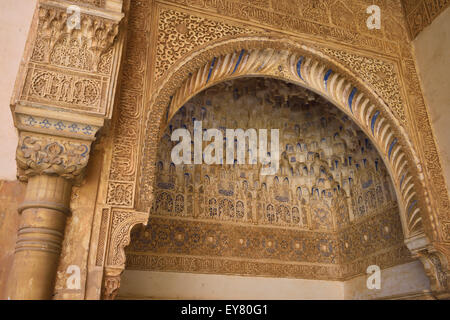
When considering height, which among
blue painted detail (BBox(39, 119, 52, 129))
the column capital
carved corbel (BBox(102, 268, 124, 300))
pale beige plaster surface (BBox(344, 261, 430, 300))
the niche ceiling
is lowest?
carved corbel (BBox(102, 268, 124, 300))

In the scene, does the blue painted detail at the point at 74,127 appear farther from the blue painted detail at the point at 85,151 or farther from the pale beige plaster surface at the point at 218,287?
the pale beige plaster surface at the point at 218,287

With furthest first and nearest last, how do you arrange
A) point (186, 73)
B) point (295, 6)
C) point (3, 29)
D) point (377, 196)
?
point (377, 196)
point (295, 6)
point (186, 73)
point (3, 29)

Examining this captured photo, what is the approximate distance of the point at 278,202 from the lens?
596cm

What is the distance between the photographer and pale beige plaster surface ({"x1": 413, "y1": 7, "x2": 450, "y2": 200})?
4.15m

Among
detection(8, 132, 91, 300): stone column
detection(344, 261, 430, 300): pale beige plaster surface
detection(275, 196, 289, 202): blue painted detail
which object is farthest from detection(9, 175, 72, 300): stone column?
detection(275, 196, 289, 202): blue painted detail

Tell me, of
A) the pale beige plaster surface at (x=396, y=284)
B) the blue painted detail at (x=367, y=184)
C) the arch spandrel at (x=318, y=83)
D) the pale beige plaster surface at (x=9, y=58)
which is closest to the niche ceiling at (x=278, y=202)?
the blue painted detail at (x=367, y=184)

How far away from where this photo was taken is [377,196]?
17.6 ft

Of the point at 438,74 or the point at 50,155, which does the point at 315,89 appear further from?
the point at 50,155

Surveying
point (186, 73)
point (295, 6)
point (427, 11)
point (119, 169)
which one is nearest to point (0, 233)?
point (119, 169)

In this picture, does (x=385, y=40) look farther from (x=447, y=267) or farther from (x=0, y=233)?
(x=0, y=233)

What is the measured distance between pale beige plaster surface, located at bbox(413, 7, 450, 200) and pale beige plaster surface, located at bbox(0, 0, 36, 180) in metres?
3.96

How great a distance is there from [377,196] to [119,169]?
373 cm

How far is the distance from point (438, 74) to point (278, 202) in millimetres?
2730

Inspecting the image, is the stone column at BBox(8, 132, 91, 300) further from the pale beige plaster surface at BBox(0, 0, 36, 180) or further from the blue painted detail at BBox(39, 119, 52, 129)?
the pale beige plaster surface at BBox(0, 0, 36, 180)
